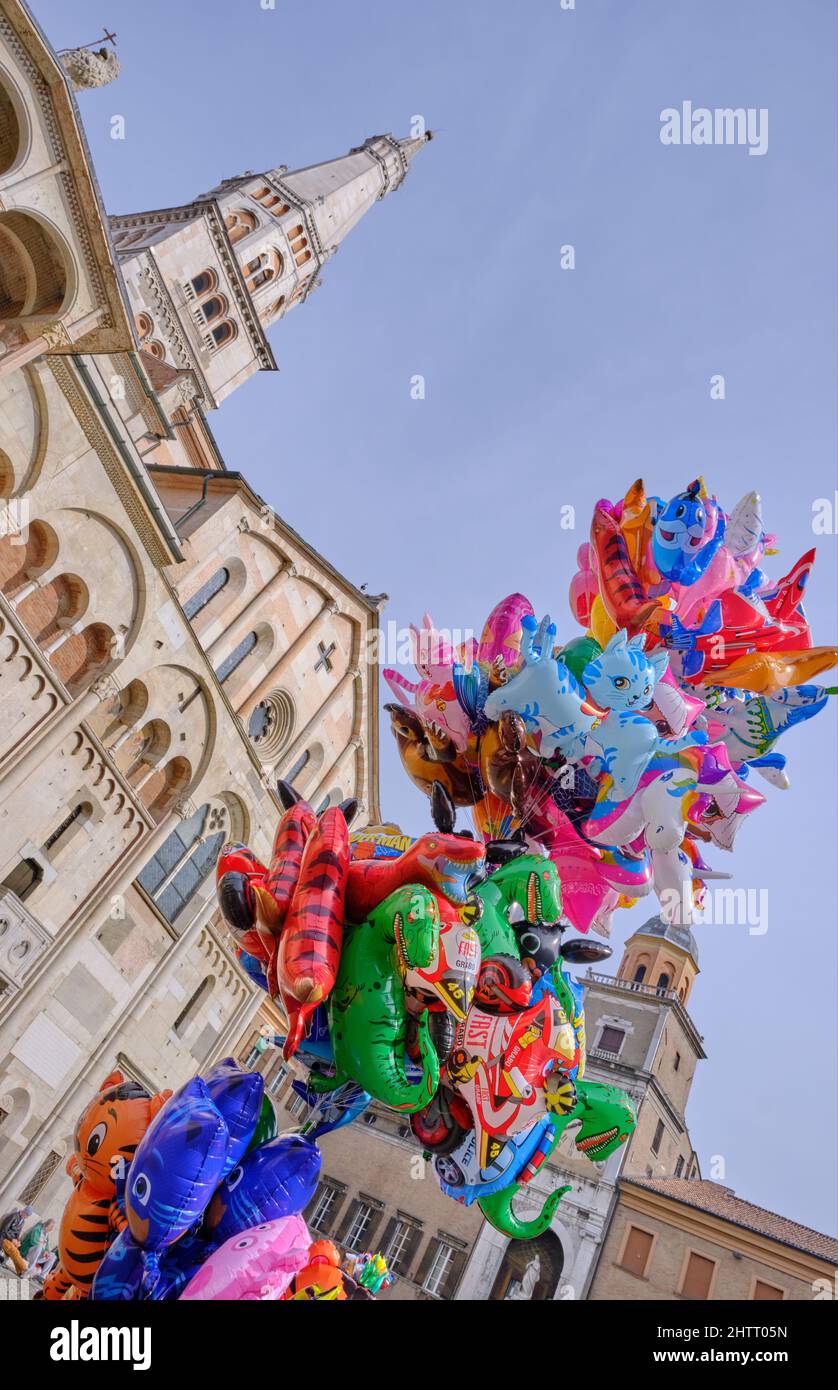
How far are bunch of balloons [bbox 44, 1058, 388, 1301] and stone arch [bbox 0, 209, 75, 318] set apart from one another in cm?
1377

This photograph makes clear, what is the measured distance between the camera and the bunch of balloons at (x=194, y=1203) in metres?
3.71

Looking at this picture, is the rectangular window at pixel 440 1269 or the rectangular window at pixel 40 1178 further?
the rectangular window at pixel 440 1269

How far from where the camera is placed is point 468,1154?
468 centimetres

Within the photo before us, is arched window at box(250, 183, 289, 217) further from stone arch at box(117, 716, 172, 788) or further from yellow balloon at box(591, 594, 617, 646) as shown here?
yellow balloon at box(591, 594, 617, 646)

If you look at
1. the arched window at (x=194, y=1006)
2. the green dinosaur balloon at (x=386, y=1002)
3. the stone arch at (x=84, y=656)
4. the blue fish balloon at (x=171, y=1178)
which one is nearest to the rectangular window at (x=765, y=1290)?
the arched window at (x=194, y=1006)

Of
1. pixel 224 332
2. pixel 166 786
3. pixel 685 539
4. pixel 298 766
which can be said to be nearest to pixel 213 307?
pixel 224 332

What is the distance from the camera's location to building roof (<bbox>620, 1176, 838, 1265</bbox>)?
22.9 metres

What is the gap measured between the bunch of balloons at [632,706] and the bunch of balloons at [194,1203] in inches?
96.6

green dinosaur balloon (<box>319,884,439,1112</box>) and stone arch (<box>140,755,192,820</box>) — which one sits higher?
stone arch (<box>140,755,192,820</box>)

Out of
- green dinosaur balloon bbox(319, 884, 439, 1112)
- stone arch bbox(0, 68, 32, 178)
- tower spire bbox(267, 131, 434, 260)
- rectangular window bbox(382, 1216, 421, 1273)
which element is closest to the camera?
green dinosaur balloon bbox(319, 884, 439, 1112)

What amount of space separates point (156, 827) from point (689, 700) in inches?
611

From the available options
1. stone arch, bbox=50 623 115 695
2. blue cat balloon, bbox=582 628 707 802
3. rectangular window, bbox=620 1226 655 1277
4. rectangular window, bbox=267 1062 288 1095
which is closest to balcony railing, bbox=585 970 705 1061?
rectangular window, bbox=620 1226 655 1277

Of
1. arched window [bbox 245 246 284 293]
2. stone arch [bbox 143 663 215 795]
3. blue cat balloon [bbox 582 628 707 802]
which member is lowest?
blue cat balloon [bbox 582 628 707 802]

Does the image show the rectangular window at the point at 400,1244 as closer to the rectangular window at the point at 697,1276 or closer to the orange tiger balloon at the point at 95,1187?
the rectangular window at the point at 697,1276
